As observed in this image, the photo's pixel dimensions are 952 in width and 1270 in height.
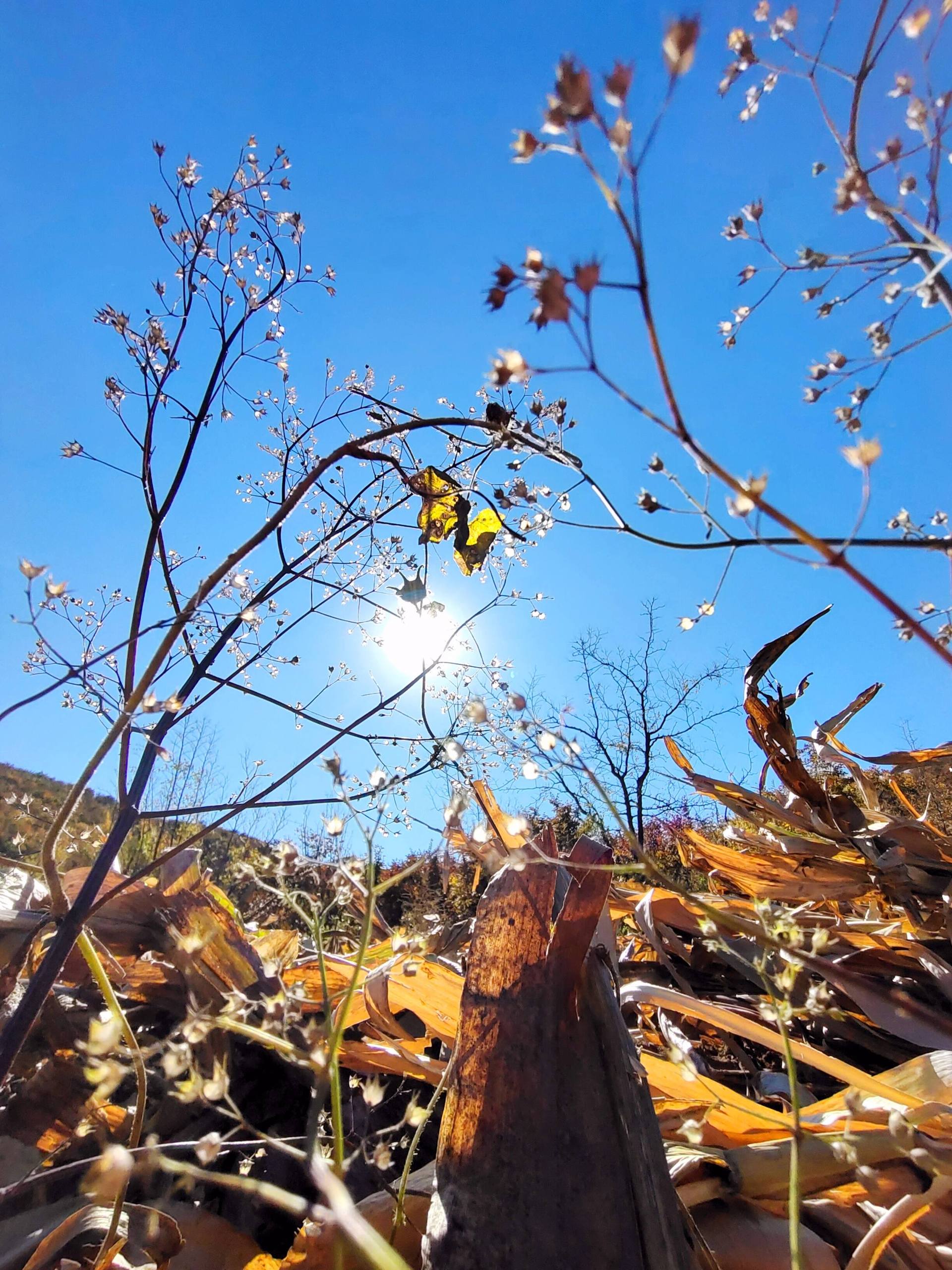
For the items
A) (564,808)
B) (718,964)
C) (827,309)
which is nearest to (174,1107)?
(718,964)

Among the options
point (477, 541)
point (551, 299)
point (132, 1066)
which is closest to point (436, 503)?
point (477, 541)

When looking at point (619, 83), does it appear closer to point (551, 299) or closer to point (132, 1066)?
point (551, 299)

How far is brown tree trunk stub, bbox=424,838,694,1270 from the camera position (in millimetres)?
708

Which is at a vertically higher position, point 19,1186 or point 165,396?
point 165,396

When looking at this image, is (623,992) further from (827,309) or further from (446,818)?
(827,309)

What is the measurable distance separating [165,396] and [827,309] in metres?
1.32

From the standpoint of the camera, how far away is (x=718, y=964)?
6.02 feet

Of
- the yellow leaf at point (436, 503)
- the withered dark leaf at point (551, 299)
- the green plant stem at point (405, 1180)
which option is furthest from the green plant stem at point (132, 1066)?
the yellow leaf at point (436, 503)

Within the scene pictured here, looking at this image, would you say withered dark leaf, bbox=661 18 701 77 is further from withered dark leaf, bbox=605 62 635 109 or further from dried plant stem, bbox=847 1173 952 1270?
dried plant stem, bbox=847 1173 952 1270

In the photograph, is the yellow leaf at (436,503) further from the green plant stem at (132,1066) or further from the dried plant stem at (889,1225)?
the dried plant stem at (889,1225)

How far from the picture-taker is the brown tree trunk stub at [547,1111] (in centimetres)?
71

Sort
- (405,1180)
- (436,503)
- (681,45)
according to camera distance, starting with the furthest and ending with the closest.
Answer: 1. (436,503)
2. (405,1180)
3. (681,45)

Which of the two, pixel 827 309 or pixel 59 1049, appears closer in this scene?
pixel 827 309

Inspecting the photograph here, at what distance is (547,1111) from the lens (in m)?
0.80
